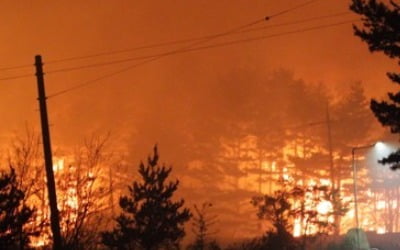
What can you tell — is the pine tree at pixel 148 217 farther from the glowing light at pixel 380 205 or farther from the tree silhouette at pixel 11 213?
the glowing light at pixel 380 205

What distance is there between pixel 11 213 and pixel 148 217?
14.8 meters

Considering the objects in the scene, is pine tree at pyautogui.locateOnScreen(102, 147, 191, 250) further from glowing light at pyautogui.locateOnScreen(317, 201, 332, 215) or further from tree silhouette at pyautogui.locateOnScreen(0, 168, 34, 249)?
glowing light at pyautogui.locateOnScreen(317, 201, 332, 215)

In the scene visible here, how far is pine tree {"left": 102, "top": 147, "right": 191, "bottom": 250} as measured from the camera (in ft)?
105

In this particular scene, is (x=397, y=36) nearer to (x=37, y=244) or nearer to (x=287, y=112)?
(x=37, y=244)

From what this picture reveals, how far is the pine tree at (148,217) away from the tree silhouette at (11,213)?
13.2 meters

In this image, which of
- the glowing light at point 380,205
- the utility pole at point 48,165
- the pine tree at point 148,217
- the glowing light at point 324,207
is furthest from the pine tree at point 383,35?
the glowing light at point 380,205

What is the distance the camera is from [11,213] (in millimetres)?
17703

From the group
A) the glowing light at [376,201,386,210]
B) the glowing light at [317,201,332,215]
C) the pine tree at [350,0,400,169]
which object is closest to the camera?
the pine tree at [350,0,400,169]

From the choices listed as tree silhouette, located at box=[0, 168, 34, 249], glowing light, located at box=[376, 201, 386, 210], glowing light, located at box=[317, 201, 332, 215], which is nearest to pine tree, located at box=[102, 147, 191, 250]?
tree silhouette, located at box=[0, 168, 34, 249]

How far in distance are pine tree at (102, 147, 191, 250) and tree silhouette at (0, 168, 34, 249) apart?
13.2 meters

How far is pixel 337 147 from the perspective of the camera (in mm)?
67500

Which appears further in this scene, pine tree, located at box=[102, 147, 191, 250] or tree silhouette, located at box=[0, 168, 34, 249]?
pine tree, located at box=[102, 147, 191, 250]

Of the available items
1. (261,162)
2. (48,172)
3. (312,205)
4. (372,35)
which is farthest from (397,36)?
(261,162)

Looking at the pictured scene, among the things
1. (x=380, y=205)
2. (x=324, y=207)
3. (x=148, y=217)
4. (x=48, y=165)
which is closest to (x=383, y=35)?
(x=48, y=165)
